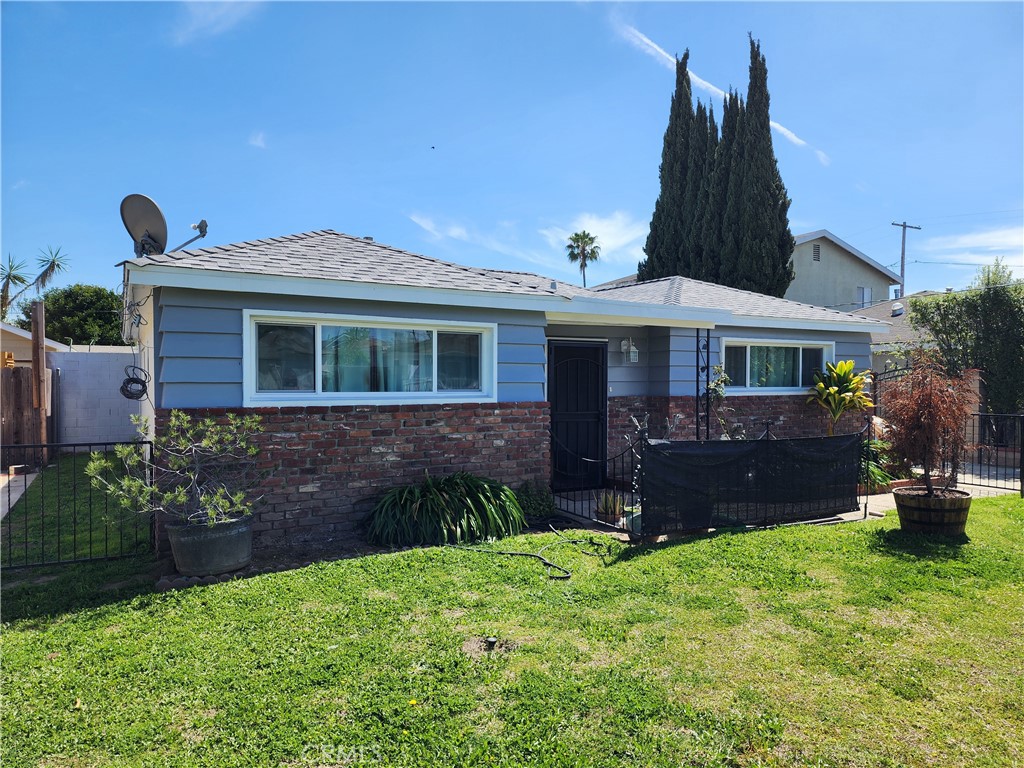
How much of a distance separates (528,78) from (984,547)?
9568mm

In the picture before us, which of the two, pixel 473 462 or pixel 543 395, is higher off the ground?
pixel 543 395

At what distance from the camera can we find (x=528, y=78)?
34.4ft

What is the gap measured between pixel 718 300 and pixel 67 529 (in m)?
10.6

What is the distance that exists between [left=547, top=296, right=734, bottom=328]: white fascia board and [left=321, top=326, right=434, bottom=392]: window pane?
1933 millimetres

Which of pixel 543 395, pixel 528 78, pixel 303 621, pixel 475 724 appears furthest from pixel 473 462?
pixel 528 78

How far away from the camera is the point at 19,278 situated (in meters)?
33.2

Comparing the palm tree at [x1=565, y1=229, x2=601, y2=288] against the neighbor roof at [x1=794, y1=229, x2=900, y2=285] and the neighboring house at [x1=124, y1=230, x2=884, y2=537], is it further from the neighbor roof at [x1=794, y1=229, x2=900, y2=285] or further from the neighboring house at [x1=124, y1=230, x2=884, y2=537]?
the neighboring house at [x1=124, y1=230, x2=884, y2=537]

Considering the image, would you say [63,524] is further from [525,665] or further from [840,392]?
[840,392]

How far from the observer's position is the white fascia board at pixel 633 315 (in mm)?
8234

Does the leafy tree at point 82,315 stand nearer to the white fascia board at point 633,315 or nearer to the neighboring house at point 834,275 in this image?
the white fascia board at point 633,315

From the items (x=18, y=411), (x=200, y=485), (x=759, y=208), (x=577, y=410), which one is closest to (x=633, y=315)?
(x=577, y=410)

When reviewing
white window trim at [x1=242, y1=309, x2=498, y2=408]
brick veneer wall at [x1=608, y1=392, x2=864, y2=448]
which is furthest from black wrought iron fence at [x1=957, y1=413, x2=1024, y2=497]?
white window trim at [x1=242, y1=309, x2=498, y2=408]

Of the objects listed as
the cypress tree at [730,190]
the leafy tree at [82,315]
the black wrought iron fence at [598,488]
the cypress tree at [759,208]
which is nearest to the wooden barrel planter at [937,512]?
the black wrought iron fence at [598,488]

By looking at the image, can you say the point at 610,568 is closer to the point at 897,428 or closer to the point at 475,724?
the point at 475,724
